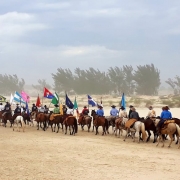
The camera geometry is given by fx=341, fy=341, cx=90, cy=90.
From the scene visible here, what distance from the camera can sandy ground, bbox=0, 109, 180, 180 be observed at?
38.5ft

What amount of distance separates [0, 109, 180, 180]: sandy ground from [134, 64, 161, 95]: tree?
Result: 236 ft

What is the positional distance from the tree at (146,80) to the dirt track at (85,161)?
71938mm

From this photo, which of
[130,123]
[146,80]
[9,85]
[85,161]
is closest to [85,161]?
[85,161]

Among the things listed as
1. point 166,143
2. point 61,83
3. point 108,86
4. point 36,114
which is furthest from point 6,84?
point 166,143

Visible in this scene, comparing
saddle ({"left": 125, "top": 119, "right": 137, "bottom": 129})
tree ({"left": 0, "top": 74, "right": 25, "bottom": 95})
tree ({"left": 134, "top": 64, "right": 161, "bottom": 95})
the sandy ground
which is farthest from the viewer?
tree ({"left": 0, "top": 74, "right": 25, "bottom": 95})

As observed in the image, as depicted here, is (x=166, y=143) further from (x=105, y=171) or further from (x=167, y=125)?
(x=105, y=171)

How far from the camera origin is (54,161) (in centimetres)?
1387

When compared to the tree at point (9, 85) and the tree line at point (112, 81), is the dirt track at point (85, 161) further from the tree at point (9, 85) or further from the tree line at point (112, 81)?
the tree at point (9, 85)

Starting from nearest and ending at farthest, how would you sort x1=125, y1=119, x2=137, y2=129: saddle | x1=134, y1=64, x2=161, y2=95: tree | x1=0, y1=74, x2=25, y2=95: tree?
x1=125, y1=119, x2=137, y2=129: saddle, x1=134, y1=64, x2=161, y2=95: tree, x1=0, y1=74, x2=25, y2=95: tree

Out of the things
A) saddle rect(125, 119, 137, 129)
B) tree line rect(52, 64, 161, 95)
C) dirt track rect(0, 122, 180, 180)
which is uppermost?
tree line rect(52, 64, 161, 95)

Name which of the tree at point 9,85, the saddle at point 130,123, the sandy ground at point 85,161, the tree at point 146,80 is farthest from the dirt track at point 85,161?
the tree at point 9,85

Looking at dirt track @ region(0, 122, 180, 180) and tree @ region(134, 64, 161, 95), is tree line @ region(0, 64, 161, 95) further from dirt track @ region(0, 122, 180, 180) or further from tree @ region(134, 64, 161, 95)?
dirt track @ region(0, 122, 180, 180)

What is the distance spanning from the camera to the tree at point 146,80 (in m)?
89.9

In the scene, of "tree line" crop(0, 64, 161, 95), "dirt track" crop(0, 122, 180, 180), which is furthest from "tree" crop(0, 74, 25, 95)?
"dirt track" crop(0, 122, 180, 180)
